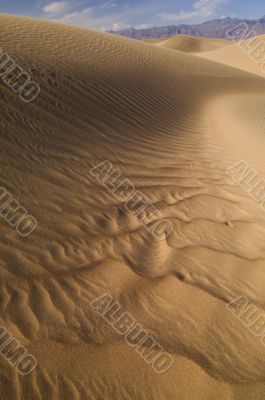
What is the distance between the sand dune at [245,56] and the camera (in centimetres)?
2870

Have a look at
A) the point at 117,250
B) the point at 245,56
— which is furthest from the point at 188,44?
the point at 117,250

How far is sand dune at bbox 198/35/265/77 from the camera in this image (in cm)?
2870

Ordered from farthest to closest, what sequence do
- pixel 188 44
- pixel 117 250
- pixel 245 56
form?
pixel 188 44 < pixel 245 56 < pixel 117 250

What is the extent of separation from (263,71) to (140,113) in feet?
80.3

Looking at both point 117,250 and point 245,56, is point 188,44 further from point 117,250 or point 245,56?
point 117,250

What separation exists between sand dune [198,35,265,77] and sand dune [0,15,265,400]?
25097 millimetres

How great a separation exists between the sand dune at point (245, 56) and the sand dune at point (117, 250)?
988 inches

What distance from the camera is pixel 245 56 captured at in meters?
Result: 32.9

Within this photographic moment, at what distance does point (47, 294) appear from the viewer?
7.27 ft

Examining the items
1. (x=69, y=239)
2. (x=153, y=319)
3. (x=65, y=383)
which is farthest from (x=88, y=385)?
(x=69, y=239)

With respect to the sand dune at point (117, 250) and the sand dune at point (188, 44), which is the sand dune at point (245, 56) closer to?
the sand dune at point (188, 44)

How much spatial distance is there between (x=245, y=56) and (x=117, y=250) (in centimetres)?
3575

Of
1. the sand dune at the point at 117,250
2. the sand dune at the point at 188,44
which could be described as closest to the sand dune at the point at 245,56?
the sand dune at the point at 188,44

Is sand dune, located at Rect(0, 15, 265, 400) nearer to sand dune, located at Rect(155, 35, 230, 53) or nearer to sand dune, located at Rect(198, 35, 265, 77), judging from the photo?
sand dune, located at Rect(198, 35, 265, 77)
